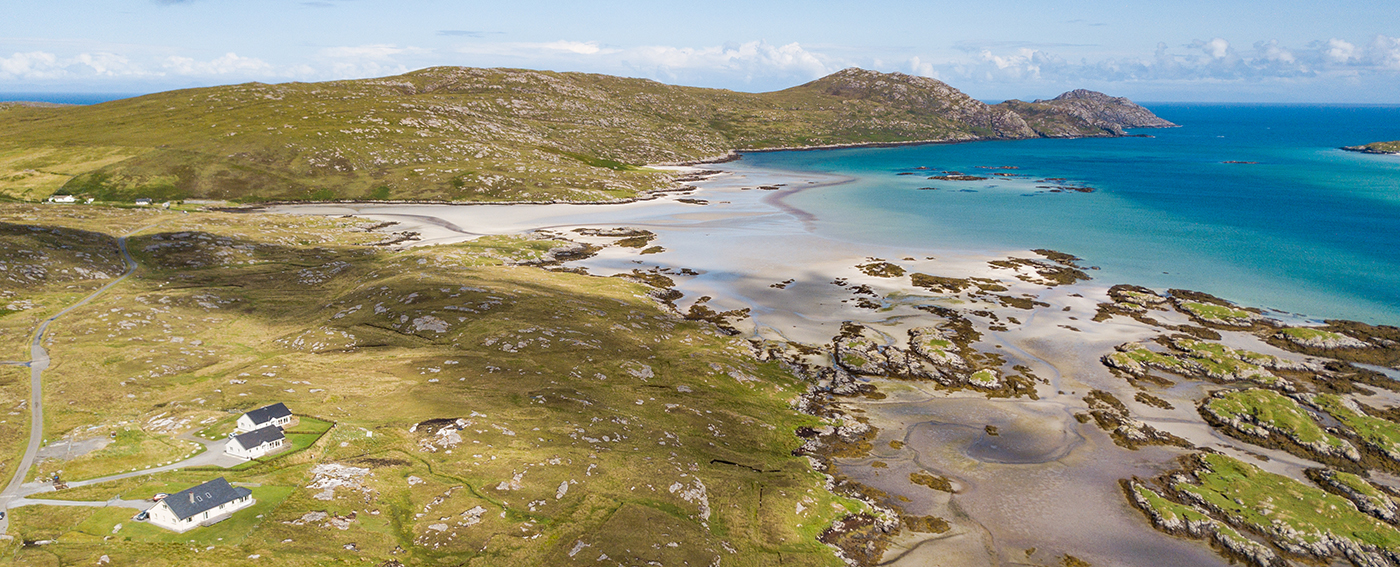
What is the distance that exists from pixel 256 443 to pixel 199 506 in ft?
27.9

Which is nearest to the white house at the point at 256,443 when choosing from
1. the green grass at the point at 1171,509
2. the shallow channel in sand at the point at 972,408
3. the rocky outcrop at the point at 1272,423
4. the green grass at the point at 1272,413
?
the shallow channel in sand at the point at 972,408

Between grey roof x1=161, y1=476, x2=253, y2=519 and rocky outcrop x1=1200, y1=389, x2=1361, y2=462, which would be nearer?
grey roof x1=161, y1=476, x2=253, y2=519

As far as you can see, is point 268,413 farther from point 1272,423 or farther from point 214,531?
point 1272,423

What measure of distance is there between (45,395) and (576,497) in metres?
47.9

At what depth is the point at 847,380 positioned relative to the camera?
70812 millimetres

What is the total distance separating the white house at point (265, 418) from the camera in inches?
1842

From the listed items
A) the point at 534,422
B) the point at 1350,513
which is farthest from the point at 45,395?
the point at 1350,513

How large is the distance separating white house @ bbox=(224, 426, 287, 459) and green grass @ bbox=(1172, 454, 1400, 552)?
71.5m

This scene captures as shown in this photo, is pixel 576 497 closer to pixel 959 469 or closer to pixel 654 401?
pixel 654 401

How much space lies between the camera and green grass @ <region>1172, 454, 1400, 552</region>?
44.3 metres

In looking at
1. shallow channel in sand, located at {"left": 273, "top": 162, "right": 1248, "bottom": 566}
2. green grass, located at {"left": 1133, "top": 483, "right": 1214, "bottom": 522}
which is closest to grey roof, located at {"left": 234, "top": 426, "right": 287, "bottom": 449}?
shallow channel in sand, located at {"left": 273, "top": 162, "right": 1248, "bottom": 566}

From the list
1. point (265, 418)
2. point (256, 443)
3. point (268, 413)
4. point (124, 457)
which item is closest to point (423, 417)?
point (268, 413)

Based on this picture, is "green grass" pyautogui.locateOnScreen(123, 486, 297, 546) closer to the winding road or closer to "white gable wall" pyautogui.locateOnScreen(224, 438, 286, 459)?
"white gable wall" pyautogui.locateOnScreen(224, 438, 286, 459)

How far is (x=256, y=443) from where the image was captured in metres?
44.3
